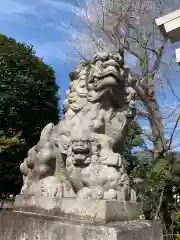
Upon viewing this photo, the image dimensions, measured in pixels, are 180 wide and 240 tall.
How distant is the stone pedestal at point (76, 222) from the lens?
2662 mm

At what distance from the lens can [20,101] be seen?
568 inches

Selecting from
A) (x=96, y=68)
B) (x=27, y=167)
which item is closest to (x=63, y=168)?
(x=27, y=167)

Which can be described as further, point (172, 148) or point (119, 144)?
point (172, 148)

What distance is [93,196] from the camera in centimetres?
296

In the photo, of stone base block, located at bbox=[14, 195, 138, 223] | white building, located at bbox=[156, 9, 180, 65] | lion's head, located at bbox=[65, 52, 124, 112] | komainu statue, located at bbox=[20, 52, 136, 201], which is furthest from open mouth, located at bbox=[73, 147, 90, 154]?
white building, located at bbox=[156, 9, 180, 65]

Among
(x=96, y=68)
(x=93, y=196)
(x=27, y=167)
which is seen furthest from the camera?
(x=27, y=167)

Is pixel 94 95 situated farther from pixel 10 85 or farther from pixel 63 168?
pixel 10 85

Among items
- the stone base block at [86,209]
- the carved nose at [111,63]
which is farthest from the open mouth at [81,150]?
the carved nose at [111,63]

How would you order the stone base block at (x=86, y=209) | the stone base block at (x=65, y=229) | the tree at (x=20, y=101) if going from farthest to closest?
the tree at (x=20, y=101)
the stone base block at (x=86, y=209)
the stone base block at (x=65, y=229)

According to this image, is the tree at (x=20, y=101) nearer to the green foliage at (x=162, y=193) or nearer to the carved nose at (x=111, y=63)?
the green foliage at (x=162, y=193)

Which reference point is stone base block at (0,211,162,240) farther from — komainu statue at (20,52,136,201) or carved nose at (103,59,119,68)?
carved nose at (103,59,119,68)

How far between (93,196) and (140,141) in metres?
10.9

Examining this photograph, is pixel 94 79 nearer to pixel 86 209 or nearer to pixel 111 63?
pixel 111 63

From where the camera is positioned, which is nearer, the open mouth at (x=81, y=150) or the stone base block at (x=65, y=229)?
the stone base block at (x=65, y=229)
